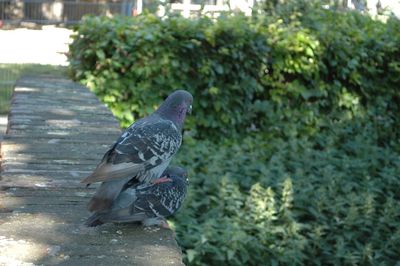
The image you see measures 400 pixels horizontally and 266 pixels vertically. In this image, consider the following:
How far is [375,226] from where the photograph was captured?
5.96m

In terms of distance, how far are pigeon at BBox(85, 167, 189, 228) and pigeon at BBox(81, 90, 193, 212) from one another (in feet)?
0.12

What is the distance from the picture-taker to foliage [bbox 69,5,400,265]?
18.5ft

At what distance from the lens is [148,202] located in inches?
142

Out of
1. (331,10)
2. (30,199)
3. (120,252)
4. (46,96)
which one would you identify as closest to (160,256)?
(120,252)

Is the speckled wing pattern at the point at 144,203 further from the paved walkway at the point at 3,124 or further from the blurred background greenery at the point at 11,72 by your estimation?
the blurred background greenery at the point at 11,72

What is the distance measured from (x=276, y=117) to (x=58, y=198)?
456cm

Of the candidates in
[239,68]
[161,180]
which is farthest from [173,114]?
[239,68]

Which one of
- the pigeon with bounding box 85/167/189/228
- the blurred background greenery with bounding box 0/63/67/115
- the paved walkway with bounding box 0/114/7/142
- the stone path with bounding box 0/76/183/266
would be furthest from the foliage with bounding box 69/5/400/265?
the blurred background greenery with bounding box 0/63/67/115

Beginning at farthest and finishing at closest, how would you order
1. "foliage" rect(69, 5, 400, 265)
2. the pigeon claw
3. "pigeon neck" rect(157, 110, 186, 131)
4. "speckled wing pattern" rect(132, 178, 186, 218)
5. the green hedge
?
1. the green hedge
2. "foliage" rect(69, 5, 400, 265)
3. "pigeon neck" rect(157, 110, 186, 131)
4. the pigeon claw
5. "speckled wing pattern" rect(132, 178, 186, 218)

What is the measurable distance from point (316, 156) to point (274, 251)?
7.18ft

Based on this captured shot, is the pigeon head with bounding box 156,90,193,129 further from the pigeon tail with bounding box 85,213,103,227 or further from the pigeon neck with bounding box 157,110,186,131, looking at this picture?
the pigeon tail with bounding box 85,213,103,227

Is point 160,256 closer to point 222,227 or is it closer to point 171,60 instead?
point 222,227

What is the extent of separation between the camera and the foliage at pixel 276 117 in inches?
222

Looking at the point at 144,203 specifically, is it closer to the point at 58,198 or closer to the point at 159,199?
the point at 159,199
